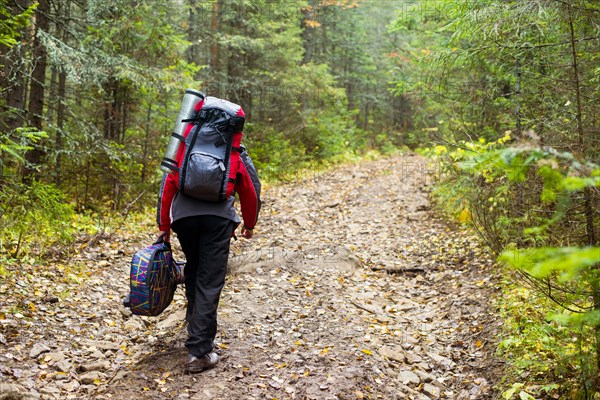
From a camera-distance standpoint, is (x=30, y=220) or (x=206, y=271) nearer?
(x=206, y=271)

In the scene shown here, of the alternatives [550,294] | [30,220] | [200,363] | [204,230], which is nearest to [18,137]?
[30,220]

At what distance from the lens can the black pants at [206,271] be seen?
4.34 metres

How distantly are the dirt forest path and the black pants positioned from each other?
349 mm

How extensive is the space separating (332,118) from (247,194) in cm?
1782

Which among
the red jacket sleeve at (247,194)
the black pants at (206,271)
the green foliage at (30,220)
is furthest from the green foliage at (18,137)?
the red jacket sleeve at (247,194)

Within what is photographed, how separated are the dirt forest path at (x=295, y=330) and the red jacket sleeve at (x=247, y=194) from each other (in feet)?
4.59

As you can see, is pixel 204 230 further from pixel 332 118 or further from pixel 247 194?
pixel 332 118

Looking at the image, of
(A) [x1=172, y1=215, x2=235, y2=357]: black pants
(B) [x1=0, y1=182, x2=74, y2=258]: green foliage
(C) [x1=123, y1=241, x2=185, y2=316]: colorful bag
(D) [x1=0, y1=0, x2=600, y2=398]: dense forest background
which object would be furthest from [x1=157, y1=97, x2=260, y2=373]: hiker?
(B) [x1=0, y1=182, x2=74, y2=258]: green foliage

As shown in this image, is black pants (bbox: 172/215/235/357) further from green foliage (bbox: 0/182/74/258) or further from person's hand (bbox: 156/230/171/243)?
green foliage (bbox: 0/182/74/258)

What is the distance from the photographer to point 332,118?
71.8 feet

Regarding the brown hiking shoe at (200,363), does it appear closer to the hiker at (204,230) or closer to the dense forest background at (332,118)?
the hiker at (204,230)

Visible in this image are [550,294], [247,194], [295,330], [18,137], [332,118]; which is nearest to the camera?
[550,294]

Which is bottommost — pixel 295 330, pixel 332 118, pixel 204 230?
pixel 295 330

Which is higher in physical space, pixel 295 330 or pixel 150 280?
pixel 150 280
